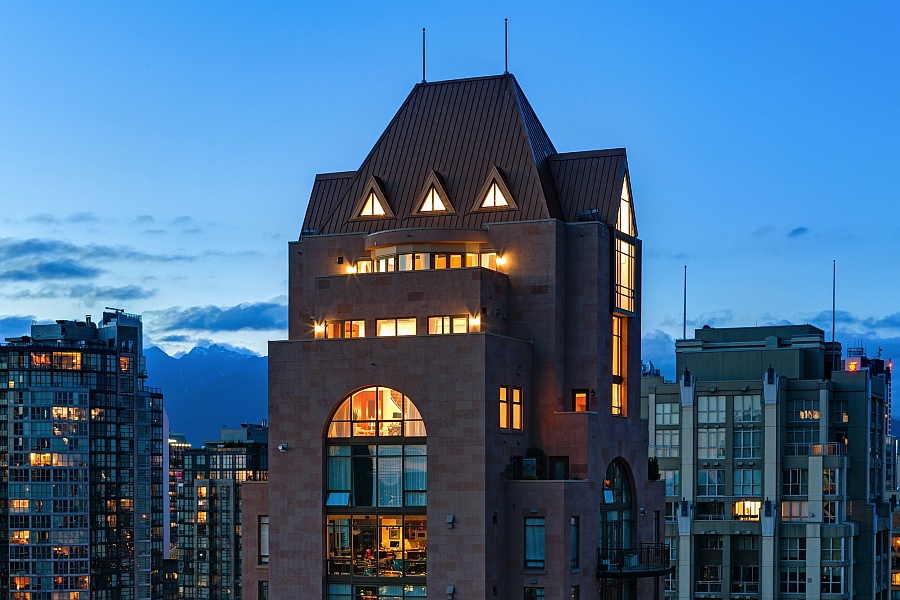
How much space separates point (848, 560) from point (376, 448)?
295ft

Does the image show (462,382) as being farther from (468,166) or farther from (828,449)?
(828,449)

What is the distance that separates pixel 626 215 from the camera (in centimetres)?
7838

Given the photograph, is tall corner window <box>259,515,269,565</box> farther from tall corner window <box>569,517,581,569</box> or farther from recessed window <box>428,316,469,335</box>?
tall corner window <box>569,517,581,569</box>

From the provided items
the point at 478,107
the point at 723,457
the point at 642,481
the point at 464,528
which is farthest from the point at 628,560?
the point at 723,457

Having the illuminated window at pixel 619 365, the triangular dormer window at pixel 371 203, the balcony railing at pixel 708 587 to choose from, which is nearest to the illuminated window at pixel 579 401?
the illuminated window at pixel 619 365

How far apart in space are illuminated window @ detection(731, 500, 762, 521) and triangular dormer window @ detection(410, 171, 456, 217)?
275 ft

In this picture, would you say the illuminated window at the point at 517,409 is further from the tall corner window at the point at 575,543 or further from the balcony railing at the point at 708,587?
the balcony railing at the point at 708,587

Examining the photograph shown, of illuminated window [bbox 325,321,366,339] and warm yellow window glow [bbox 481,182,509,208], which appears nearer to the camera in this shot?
illuminated window [bbox 325,321,366,339]

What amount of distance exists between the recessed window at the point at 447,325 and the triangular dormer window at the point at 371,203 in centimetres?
818

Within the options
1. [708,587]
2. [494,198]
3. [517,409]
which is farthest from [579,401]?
[708,587]

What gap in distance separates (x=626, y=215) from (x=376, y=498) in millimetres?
21507

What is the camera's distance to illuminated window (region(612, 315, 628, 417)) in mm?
77188

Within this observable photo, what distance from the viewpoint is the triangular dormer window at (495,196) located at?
243 feet

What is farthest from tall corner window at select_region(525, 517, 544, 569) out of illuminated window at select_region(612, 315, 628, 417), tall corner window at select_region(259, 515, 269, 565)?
tall corner window at select_region(259, 515, 269, 565)
